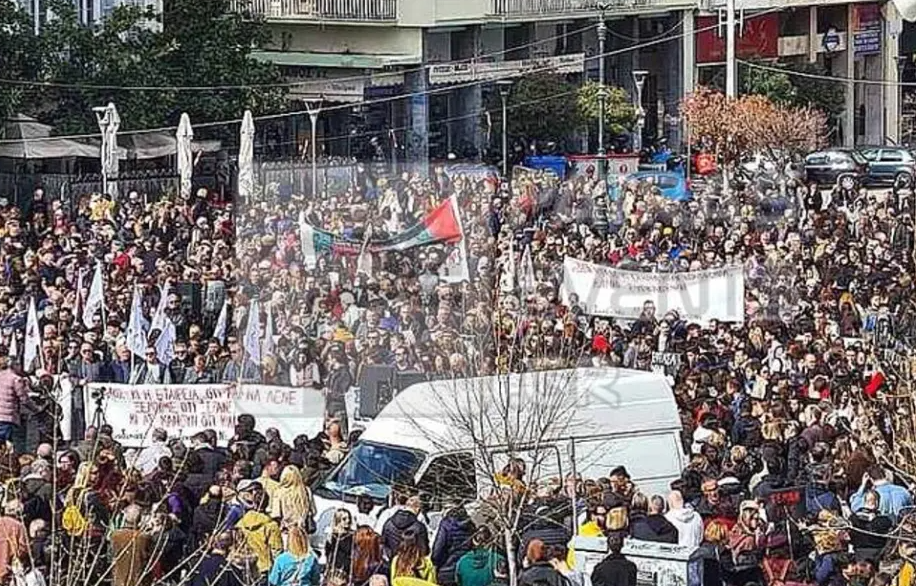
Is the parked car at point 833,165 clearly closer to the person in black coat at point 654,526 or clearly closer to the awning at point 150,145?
the awning at point 150,145

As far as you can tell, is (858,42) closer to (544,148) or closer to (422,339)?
(544,148)

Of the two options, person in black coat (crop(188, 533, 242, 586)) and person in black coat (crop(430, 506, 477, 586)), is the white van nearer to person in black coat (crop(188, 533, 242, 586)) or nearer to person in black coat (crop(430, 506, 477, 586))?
person in black coat (crop(430, 506, 477, 586))

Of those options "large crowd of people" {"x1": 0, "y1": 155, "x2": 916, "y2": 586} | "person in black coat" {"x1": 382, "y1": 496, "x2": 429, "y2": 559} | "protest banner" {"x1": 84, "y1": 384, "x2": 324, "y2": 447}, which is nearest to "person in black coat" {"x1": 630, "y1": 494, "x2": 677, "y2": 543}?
"large crowd of people" {"x1": 0, "y1": 155, "x2": 916, "y2": 586}

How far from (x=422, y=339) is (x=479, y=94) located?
3588 cm

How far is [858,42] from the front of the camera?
229 feet

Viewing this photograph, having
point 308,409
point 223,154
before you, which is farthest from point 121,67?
point 308,409

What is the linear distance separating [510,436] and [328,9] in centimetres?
3888

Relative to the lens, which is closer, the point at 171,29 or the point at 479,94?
the point at 171,29

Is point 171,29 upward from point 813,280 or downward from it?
upward

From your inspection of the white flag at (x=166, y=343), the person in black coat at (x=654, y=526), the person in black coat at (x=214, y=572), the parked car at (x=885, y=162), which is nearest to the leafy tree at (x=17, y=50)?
the parked car at (x=885, y=162)

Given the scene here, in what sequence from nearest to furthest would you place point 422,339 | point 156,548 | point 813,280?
point 156,548, point 422,339, point 813,280

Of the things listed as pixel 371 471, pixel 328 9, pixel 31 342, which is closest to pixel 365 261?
pixel 31 342

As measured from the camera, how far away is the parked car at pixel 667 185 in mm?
37681

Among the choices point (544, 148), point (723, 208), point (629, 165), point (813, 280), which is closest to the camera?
point (813, 280)
